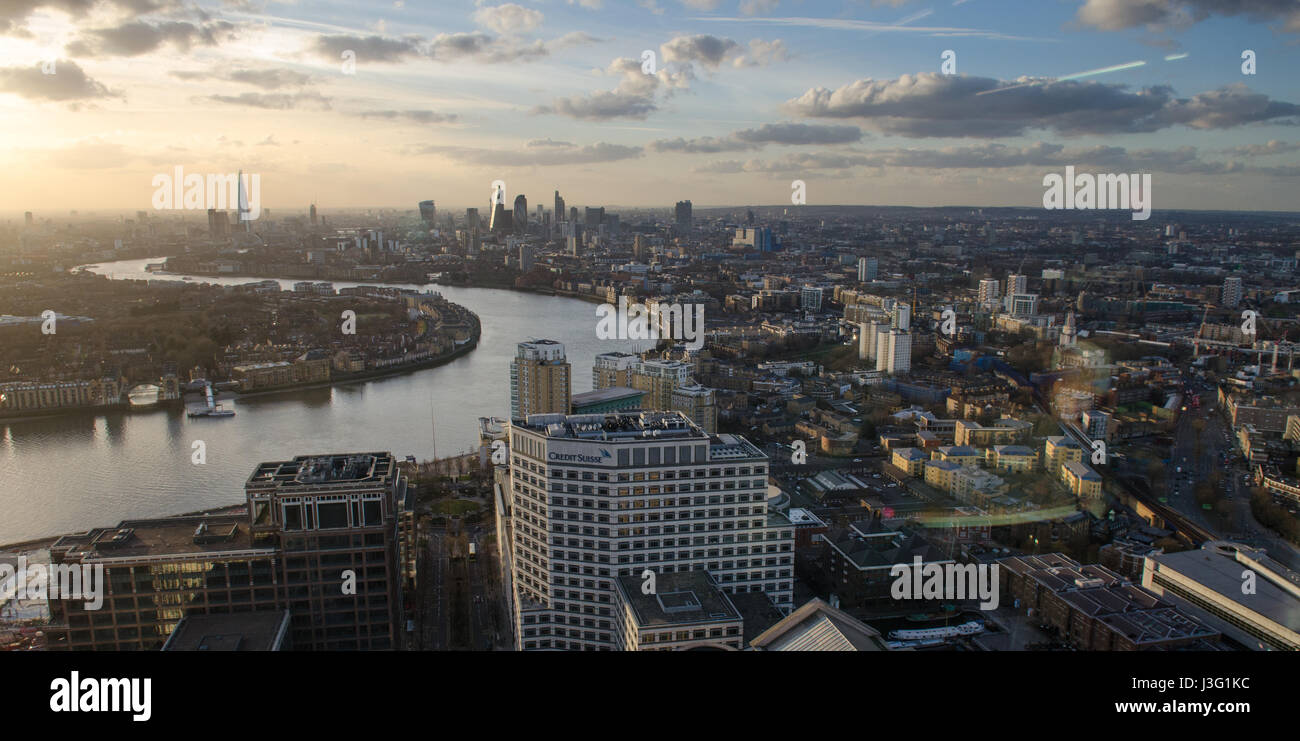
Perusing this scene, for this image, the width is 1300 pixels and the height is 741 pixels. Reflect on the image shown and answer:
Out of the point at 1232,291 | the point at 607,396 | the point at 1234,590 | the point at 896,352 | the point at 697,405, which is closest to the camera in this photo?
the point at 1234,590

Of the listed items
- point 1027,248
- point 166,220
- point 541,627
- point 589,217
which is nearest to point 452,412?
point 541,627

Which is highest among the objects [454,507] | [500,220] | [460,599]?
[500,220]

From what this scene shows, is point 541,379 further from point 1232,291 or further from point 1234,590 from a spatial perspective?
point 1232,291

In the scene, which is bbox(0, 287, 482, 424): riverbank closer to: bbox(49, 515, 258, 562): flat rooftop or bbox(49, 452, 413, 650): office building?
bbox(49, 515, 258, 562): flat rooftop

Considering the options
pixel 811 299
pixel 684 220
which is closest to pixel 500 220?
pixel 684 220

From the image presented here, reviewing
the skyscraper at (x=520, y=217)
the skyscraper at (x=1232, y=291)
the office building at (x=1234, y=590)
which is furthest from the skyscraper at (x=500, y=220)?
the office building at (x=1234, y=590)

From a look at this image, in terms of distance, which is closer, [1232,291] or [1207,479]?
[1207,479]

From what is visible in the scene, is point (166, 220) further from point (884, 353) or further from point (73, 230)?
point (884, 353)
